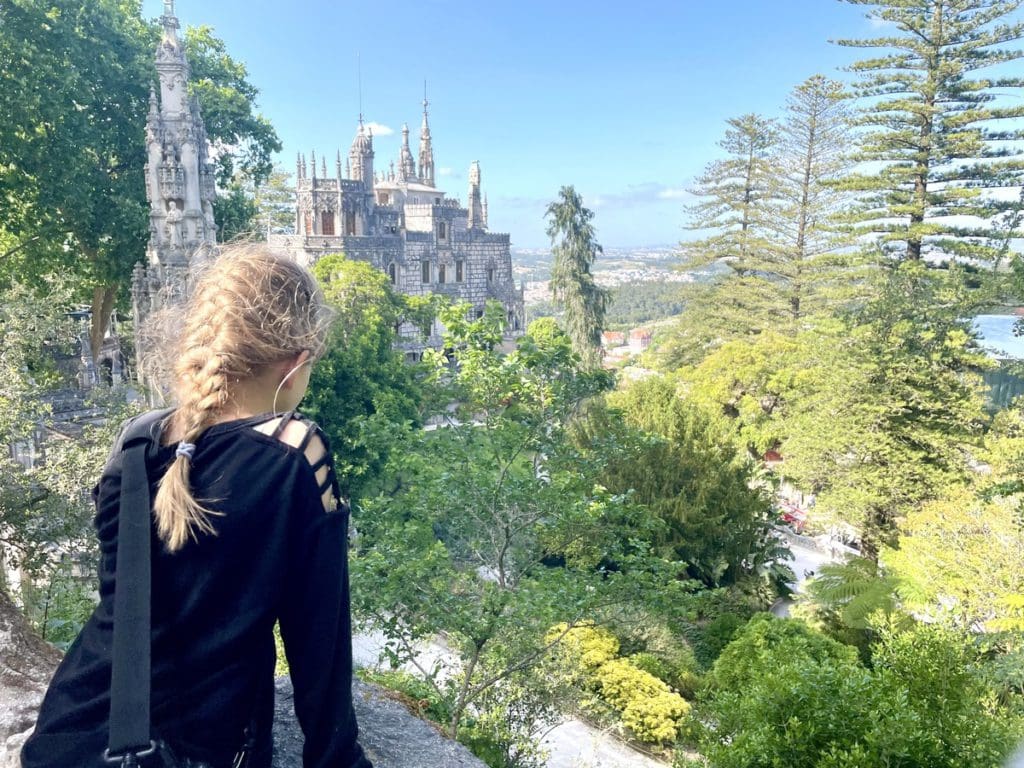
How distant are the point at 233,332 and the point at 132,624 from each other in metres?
0.67

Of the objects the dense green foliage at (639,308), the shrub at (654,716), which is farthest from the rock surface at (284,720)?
the dense green foliage at (639,308)

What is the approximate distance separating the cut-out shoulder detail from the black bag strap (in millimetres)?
285

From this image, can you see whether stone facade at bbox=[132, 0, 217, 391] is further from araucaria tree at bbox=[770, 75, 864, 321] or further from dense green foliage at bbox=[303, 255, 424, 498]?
araucaria tree at bbox=[770, 75, 864, 321]

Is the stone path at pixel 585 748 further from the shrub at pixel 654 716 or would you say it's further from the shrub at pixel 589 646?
the shrub at pixel 589 646

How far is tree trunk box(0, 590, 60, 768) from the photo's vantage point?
2.33 meters

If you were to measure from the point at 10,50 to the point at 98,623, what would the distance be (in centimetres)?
1476

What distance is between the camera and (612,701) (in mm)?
9586

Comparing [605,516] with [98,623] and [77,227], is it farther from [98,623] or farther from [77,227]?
[77,227]

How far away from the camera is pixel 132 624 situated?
4.61 ft

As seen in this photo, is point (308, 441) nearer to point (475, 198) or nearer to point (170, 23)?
point (170, 23)

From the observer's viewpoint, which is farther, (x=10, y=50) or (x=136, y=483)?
(x=10, y=50)

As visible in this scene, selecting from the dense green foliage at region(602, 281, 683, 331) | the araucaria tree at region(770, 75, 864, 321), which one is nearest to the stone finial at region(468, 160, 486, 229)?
the araucaria tree at region(770, 75, 864, 321)

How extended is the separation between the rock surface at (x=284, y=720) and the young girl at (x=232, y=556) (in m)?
1.12

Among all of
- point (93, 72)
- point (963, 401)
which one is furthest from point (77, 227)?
point (963, 401)
